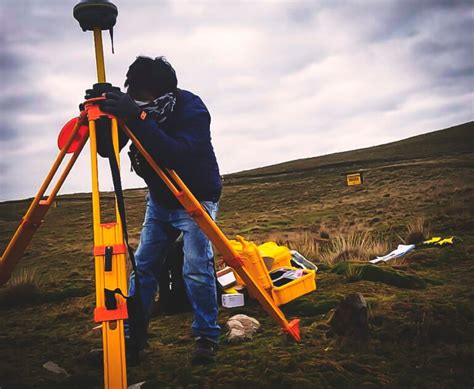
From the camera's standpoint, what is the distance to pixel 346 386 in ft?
9.78

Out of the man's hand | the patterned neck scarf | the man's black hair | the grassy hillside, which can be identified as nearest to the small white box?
the grassy hillside

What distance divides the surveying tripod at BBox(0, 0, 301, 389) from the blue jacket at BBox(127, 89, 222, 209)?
11 centimetres

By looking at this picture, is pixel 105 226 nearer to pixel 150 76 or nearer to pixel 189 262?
pixel 189 262

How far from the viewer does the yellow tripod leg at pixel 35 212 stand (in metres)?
3.18

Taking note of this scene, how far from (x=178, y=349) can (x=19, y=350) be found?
1.44m

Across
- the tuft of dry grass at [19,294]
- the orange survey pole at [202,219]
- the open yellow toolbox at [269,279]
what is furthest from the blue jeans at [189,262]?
the tuft of dry grass at [19,294]

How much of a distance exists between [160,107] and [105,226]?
1233mm

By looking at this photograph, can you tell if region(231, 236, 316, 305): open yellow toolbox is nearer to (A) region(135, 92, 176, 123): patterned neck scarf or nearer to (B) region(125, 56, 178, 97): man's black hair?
(A) region(135, 92, 176, 123): patterned neck scarf

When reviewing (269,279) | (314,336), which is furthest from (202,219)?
(269,279)

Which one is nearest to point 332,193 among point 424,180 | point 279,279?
point 424,180

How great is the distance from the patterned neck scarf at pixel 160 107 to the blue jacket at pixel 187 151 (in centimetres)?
7

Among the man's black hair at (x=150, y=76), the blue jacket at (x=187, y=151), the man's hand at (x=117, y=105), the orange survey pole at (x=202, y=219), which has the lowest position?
the orange survey pole at (x=202, y=219)

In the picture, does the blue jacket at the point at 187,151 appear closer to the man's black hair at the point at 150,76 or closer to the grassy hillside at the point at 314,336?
the man's black hair at the point at 150,76

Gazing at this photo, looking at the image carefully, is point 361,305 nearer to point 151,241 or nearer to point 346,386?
point 346,386
